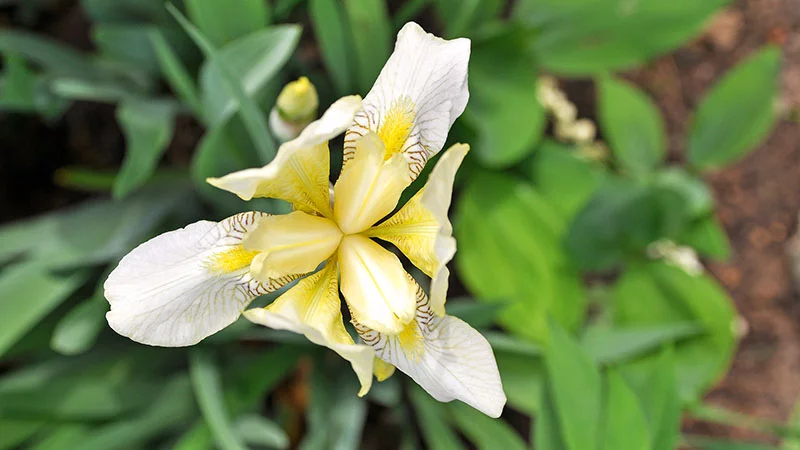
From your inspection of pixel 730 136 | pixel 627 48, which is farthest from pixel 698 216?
pixel 627 48

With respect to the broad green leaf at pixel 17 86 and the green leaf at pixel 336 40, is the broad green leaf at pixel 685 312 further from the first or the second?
the broad green leaf at pixel 17 86

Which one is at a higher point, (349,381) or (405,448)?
(349,381)

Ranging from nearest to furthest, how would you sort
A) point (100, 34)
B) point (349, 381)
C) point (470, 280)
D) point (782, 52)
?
point (100, 34), point (349, 381), point (470, 280), point (782, 52)

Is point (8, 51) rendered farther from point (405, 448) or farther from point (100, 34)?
point (405, 448)

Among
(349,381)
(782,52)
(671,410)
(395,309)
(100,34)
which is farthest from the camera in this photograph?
(782,52)

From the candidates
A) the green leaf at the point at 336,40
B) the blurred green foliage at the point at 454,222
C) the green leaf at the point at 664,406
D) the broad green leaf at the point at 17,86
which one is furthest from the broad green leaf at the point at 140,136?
the green leaf at the point at 664,406

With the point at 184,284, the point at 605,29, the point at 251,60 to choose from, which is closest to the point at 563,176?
the point at 605,29

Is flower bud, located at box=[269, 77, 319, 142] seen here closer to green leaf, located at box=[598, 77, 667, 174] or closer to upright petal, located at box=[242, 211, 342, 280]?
upright petal, located at box=[242, 211, 342, 280]
